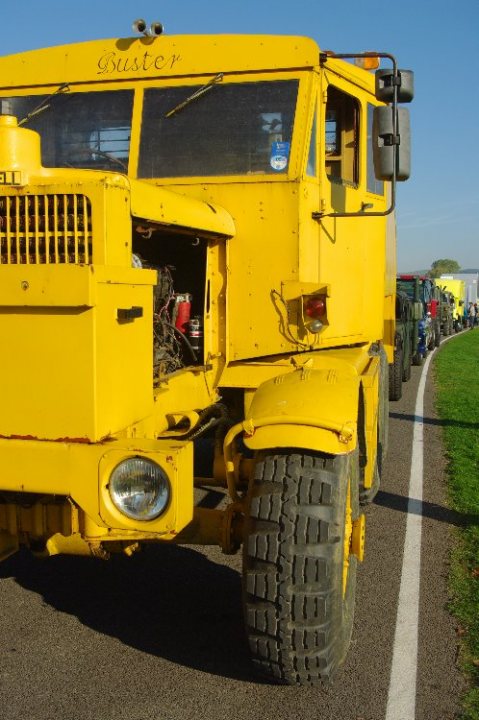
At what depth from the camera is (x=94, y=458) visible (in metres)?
3.01

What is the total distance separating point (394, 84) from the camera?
14.3 feet

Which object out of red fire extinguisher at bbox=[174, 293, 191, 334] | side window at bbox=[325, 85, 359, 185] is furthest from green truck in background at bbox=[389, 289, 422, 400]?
red fire extinguisher at bbox=[174, 293, 191, 334]

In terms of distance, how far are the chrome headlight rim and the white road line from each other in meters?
1.39

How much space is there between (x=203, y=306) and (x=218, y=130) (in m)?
1.18

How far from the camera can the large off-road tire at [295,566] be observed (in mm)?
3309

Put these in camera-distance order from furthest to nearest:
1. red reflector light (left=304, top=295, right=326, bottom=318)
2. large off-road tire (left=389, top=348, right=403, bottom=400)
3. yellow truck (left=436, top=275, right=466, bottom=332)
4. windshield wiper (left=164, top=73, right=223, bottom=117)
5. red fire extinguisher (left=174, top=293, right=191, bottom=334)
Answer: yellow truck (left=436, top=275, right=466, bottom=332) < large off-road tire (left=389, top=348, right=403, bottom=400) < windshield wiper (left=164, top=73, right=223, bottom=117) < red reflector light (left=304, top=295, right=326, bottom=318) < red fire extinguisher (left=174, top=293, right=191, bottom=334)

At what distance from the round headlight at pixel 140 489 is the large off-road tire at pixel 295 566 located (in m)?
0.50

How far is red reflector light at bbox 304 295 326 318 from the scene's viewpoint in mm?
4762

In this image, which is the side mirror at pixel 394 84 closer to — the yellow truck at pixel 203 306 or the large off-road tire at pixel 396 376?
the yellow truck at pixel 203 306

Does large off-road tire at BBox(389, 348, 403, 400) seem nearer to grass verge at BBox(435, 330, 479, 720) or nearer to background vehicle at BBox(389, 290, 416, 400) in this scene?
background vehicle at BBox(389, 290, 416, 400)

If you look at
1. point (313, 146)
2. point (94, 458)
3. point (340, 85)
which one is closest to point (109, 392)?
point (94, 458)

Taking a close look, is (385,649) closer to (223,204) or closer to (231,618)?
(231,618)

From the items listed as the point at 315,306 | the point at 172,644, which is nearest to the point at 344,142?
the point at 315,306

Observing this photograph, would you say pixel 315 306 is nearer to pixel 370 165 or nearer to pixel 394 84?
pixel 394 84
